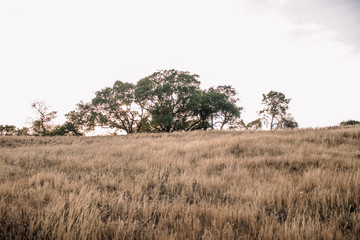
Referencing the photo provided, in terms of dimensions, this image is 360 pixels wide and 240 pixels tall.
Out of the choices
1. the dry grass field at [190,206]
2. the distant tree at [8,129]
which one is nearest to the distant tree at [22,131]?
the distant tree at [8,129]

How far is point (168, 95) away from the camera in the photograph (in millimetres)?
30672

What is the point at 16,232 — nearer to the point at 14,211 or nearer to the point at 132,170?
the point at 14,211

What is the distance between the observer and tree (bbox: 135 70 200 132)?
29.8 meters

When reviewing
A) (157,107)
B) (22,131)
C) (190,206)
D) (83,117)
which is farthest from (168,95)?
(22,131)

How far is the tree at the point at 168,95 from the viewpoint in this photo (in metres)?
29.8

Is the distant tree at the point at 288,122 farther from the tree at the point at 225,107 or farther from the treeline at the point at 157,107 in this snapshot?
the tree at the point at 225,107

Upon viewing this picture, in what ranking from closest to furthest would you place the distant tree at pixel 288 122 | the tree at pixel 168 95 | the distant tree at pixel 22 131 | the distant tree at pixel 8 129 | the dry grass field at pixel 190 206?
the dry grass field at pixel 190 206, the tree at pixel 168 95, the distant tree at pixel 288 122, the distant tree at pixel 22 131, the distant tree at pixel 8 129

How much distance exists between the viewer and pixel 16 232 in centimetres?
184

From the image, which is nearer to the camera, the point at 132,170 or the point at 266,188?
the point at 266,188

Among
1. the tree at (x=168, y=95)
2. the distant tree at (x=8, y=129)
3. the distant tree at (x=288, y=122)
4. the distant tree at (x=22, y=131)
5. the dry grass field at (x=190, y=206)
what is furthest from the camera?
the distant tree at (x=8, y=129)

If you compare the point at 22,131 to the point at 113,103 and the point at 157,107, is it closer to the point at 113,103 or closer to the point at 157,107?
the point at 113,103

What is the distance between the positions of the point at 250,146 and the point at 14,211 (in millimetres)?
7497

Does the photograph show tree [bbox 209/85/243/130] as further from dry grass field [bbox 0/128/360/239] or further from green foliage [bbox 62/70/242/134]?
dry grass field [bbox 0/128/360/239]

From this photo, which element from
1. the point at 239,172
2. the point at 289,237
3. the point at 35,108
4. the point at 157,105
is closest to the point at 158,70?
the point at 157,105
